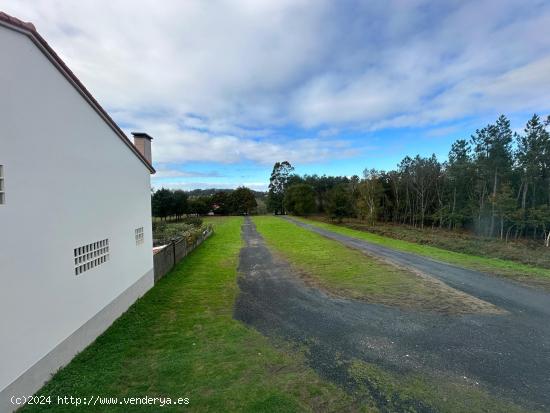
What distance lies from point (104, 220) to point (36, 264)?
8.24 feet

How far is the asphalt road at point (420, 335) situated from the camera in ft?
15.6

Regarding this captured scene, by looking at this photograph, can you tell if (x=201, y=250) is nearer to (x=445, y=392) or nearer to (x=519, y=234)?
(x=445, y=392)

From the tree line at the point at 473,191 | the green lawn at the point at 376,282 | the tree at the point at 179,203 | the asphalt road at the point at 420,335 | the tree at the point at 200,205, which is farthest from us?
the tree at the point at 200,205

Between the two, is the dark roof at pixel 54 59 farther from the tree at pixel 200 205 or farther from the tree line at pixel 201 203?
the tree at pixel 200 205

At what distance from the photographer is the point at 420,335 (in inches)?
250

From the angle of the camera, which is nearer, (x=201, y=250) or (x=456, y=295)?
(x=456, y=295)

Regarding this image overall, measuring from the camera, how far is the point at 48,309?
14.7ft

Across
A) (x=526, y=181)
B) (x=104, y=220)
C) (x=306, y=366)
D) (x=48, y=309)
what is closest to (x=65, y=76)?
(x=104, y=220)

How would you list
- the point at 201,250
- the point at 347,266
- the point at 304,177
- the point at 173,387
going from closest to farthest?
the point at 173,387, the point at 347,266, the point at 201,250, the point at 304,177

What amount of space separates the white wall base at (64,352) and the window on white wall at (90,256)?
1.11 meters

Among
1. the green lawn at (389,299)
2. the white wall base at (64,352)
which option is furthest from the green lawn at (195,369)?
the green lawn at (389,299)

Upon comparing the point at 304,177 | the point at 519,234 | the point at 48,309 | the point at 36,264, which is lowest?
the point at 519,234

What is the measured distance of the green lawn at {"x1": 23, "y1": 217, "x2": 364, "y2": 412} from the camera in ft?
13.7

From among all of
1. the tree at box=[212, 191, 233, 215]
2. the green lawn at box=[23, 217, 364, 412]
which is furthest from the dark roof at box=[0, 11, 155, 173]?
the tree at box=[212, 191, 233, 215]
